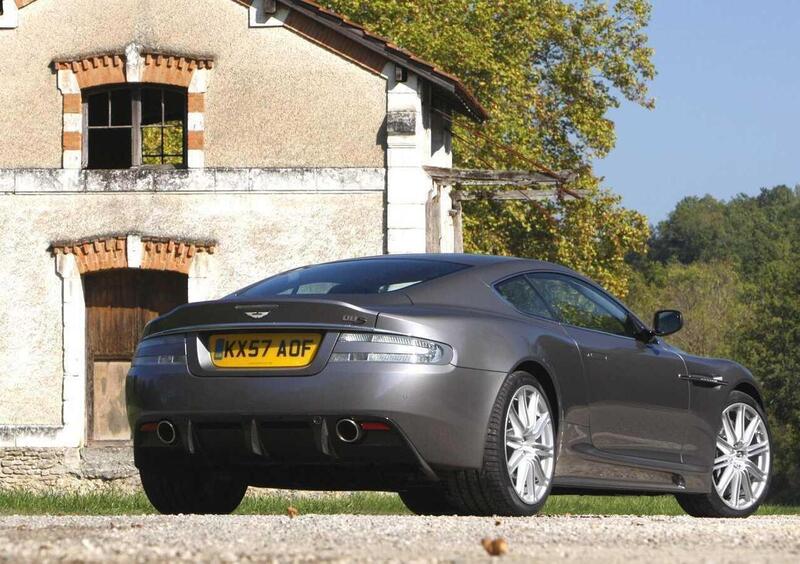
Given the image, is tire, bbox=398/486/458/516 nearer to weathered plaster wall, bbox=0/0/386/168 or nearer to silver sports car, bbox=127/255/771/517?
silver sports car, bbox=127/255/771/517

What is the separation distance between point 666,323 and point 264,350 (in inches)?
109

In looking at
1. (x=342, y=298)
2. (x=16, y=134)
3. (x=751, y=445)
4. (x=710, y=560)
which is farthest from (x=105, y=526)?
(x=16, y=134)

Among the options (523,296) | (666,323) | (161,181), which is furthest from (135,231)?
(523,296)

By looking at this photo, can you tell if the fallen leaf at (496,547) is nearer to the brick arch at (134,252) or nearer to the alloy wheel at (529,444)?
the alloy wheel at (529,444)

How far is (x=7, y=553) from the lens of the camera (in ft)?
15.3

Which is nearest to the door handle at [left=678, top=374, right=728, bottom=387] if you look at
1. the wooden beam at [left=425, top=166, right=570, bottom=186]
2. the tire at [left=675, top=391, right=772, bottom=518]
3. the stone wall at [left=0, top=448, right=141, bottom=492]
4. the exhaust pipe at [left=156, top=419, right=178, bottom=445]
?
the tire at [left=675, top=391, right=772, bottom=518]

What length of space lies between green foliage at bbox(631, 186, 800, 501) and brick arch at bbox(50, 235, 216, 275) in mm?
37057

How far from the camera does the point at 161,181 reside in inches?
728

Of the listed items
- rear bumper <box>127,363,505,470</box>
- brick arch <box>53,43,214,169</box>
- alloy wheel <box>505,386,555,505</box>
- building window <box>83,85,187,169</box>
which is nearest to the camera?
rear bumper <box>127,363,505,470</box>

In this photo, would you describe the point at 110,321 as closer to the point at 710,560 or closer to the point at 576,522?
the point at 576,522

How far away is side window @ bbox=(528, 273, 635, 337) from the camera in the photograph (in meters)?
7.64

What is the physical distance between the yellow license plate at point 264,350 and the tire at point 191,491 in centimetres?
75

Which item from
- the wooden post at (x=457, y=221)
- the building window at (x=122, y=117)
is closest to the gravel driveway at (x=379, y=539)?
the building window at (x=122, y=117)

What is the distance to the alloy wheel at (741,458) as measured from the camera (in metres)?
8.59
